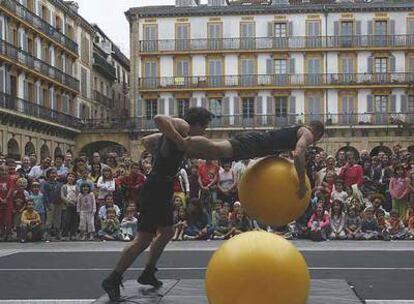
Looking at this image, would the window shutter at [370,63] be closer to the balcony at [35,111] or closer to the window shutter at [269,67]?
the window shutter at [269,67]

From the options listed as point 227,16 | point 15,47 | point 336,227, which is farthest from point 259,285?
point 227,16

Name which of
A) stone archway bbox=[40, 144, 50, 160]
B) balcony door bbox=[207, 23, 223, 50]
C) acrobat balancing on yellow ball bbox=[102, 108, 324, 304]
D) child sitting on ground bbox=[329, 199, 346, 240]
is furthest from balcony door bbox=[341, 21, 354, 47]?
acrobat balancing on yellow ball bbox=[102, 108, 324, 304]

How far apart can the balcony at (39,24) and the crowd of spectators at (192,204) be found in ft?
90.6

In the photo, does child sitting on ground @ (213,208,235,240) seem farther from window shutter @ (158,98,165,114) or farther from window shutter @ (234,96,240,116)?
window shutter @ (158,98,165,114)

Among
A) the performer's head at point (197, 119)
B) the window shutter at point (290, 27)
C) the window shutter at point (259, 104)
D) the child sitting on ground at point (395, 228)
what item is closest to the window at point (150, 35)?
the window shutter at point (259, 104)

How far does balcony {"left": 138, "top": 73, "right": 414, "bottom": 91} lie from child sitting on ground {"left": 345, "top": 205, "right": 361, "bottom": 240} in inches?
1600

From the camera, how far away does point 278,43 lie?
186 feet

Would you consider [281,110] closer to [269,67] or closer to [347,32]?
[269,67]

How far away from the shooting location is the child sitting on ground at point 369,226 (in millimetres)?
15805

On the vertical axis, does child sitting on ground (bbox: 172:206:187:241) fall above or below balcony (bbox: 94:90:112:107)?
below

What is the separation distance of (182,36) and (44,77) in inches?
538

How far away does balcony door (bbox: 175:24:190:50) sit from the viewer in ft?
189

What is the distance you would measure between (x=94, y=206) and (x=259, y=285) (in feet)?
33.7

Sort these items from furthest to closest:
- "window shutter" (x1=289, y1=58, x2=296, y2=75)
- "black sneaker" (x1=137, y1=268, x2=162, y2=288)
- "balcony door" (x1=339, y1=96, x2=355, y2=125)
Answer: "window shutter" (x1=289, y1=58, x2=296, y2=75)
"balcony door" (x1=339, y1=96, x2=355, y2=125)
"black sneaker" (x1=137, y1=268, x2=162, y2=288)
